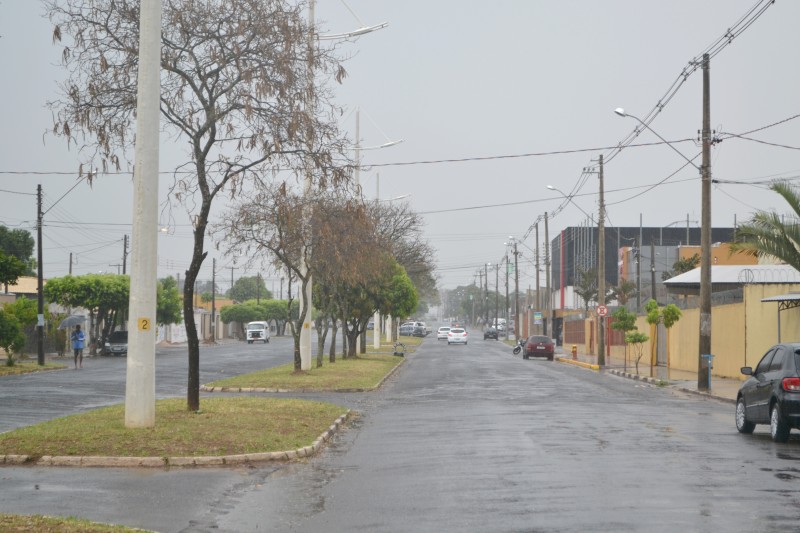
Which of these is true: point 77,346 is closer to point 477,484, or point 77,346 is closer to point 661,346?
point 661,346

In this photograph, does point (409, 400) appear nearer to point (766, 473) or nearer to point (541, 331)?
point (766, 473)

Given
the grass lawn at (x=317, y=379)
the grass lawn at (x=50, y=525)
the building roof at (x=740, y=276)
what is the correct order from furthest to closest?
the building roof at (x=740, y=276) → the grass lawn at (x=317, y=379) → the grass lawn at (x=50, y=525)

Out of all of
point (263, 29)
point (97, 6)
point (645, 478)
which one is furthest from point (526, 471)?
point (97, 6)

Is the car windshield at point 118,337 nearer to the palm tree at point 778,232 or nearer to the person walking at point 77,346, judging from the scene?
the person walking at point 77,346

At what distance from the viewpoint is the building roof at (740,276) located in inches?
1638

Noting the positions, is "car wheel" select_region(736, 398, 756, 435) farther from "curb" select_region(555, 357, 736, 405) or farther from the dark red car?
the dark red car

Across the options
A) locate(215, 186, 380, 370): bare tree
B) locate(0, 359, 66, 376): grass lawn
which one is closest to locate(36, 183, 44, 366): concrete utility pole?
locate(0, 359, 66, 376): grass lawn

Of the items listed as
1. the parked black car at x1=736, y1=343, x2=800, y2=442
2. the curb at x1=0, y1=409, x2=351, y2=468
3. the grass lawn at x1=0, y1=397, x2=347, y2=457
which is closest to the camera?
the curb at x1=0, y1=409, x2=351, y2=468

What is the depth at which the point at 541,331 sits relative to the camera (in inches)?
3994

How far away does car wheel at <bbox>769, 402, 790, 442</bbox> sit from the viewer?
55.2 feet

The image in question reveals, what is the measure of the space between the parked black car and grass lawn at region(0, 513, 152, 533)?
1133 cm

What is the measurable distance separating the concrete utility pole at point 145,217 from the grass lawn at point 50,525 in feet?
21.7

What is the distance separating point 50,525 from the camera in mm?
9234

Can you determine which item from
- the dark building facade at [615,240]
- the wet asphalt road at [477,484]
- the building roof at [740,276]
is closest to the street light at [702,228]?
the building roof at [740,276]
